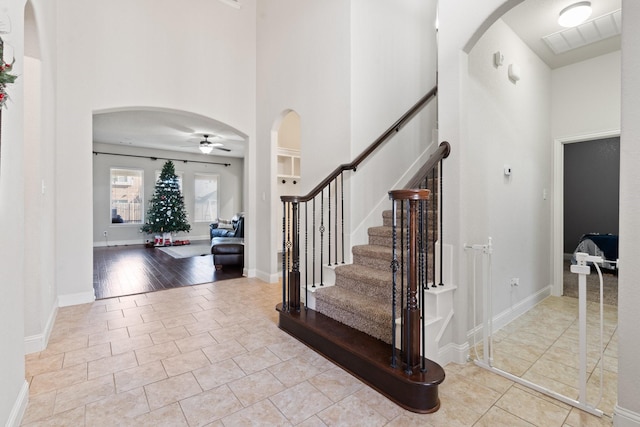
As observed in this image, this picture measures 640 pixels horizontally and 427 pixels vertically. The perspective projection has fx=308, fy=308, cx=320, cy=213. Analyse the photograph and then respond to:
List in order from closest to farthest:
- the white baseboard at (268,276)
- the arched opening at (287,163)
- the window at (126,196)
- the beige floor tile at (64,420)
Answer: the beige floor tile at (64,420)
the white baseboard at (268,276)
the arched opening at (287,163)
the window at (126,196)

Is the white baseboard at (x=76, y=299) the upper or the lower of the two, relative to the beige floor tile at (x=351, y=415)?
upper

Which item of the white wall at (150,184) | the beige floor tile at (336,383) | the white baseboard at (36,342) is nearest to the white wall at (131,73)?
the white baseboard at (36,342)

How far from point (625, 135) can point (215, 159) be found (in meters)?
10.8

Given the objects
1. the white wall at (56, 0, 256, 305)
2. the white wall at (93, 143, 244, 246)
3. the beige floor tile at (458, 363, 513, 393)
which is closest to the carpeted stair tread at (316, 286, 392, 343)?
the beige floor tile at (458, 363, 513, 393)

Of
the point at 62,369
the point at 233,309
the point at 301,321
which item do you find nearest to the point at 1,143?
the point at 62,369

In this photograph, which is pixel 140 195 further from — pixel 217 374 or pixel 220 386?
pixel 220 386

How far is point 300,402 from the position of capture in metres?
1.90

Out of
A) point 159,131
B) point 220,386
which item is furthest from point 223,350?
point 159,131

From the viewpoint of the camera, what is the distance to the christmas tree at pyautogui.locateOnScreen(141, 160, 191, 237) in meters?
9.06

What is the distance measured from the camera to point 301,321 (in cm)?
272

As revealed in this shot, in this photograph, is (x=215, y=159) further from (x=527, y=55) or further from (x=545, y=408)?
(x=545, y=408)

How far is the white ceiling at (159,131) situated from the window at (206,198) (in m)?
1.30

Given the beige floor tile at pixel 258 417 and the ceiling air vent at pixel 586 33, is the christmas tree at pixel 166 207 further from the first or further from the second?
the ceiling air vent at pixel 586 33

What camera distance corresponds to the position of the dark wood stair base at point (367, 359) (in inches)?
71.2
